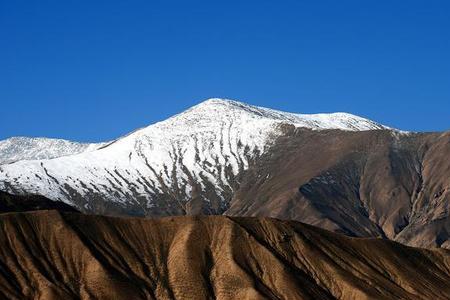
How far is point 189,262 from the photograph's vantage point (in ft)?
482

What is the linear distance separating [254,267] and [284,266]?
4.18 m

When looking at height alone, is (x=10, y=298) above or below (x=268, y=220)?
below

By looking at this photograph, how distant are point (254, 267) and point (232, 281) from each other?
6015mm

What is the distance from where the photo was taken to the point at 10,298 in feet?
429

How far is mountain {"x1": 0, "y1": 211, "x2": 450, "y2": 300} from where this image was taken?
139250 mm

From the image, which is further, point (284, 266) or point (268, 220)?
point (268, 220)

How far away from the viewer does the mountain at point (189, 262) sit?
139 metres

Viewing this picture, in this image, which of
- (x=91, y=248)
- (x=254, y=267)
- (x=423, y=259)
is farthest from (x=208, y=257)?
(x=423, y=259)

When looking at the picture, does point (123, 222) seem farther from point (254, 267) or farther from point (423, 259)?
point (423, 259)

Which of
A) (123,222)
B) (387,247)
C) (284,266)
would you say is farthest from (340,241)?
(123,222)

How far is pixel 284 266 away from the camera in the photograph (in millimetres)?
149625

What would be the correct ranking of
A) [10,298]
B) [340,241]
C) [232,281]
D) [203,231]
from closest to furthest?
[10,298]
[232,281]
[203,231]
[340,241]

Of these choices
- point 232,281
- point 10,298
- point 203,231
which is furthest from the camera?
point 203,231

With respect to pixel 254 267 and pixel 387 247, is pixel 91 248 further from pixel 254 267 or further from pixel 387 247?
pixel 387 247
